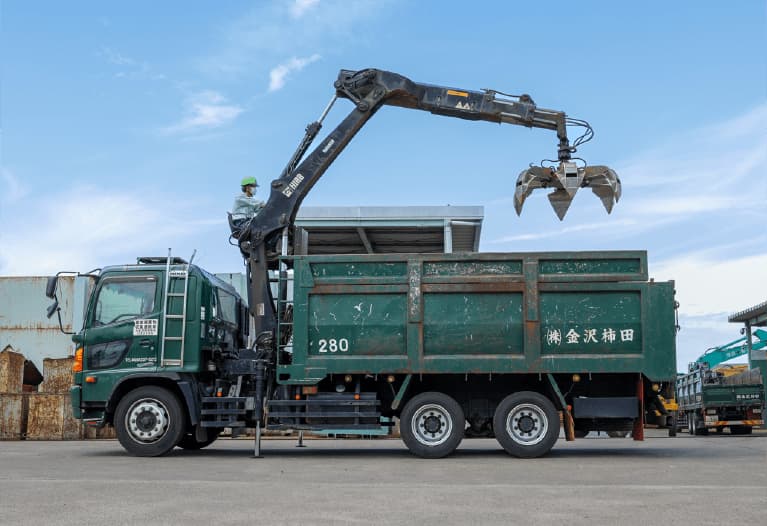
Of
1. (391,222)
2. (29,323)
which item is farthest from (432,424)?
(29,323)

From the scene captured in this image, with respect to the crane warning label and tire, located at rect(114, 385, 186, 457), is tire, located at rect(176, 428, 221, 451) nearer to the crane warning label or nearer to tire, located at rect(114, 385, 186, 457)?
tire, located at rect(114, 385, 186, 457)

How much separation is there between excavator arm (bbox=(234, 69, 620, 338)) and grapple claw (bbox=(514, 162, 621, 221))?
22.8 inches

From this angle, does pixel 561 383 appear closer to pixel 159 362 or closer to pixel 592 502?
pixel 592 502

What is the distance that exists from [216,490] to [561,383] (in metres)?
5.62

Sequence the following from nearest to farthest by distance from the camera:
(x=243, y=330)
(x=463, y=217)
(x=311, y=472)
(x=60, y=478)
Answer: (x=60, y=478) → (x=311, y=472) → (x=243, y=330) → (x=463, y=217)

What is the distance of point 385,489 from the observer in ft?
25.5

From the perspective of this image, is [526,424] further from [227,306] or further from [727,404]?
[727,404]

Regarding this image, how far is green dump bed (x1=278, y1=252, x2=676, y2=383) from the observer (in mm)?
11297

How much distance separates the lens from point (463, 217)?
810 inches

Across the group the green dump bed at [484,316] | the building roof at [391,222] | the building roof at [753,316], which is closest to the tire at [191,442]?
the green dump bed at [484,316]

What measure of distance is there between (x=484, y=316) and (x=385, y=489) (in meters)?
4.13

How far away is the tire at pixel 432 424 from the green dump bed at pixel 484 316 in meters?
0.44

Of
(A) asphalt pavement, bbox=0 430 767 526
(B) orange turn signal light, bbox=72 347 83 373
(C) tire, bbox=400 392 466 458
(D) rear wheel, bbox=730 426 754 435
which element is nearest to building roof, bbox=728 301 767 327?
(D) rear wheel, bbox=730 426 754 435

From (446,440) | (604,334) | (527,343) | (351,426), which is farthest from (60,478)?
(604,334)
